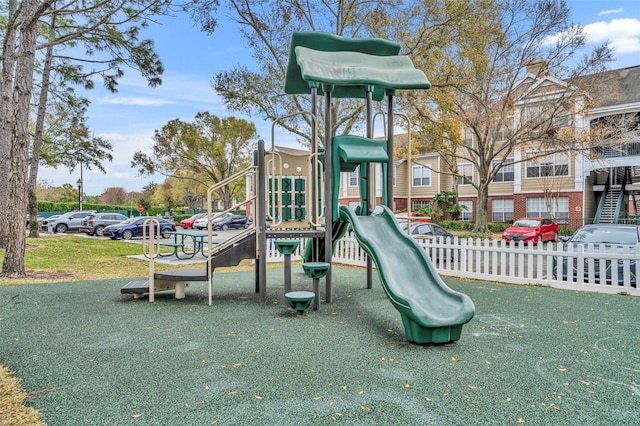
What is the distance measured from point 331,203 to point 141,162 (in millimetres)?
27747

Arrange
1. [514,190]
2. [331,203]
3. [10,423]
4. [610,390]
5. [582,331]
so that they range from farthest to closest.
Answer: [514,190] < [331,203] < [582,331] < [610,390] < [10,423]

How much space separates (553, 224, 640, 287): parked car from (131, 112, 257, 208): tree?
86.2ft

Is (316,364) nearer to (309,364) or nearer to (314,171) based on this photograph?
(309,364)

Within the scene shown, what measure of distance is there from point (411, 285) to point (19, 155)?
8.80 meters

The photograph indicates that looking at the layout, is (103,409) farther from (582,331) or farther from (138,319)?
(582,331)

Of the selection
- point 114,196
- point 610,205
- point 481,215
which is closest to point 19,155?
point 481,215

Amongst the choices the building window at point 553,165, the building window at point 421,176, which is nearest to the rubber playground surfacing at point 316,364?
the building window at point 553,165

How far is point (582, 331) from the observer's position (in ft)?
14.8

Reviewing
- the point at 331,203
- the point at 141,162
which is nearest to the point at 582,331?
the point at 331,203

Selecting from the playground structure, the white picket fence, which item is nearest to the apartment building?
the white picket fence

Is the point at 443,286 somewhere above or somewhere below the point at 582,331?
above

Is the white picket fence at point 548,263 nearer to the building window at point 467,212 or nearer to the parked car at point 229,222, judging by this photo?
the building window at point 467,212

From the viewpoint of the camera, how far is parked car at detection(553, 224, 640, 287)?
6.89 meters

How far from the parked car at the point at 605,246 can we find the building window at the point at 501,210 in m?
19.8
